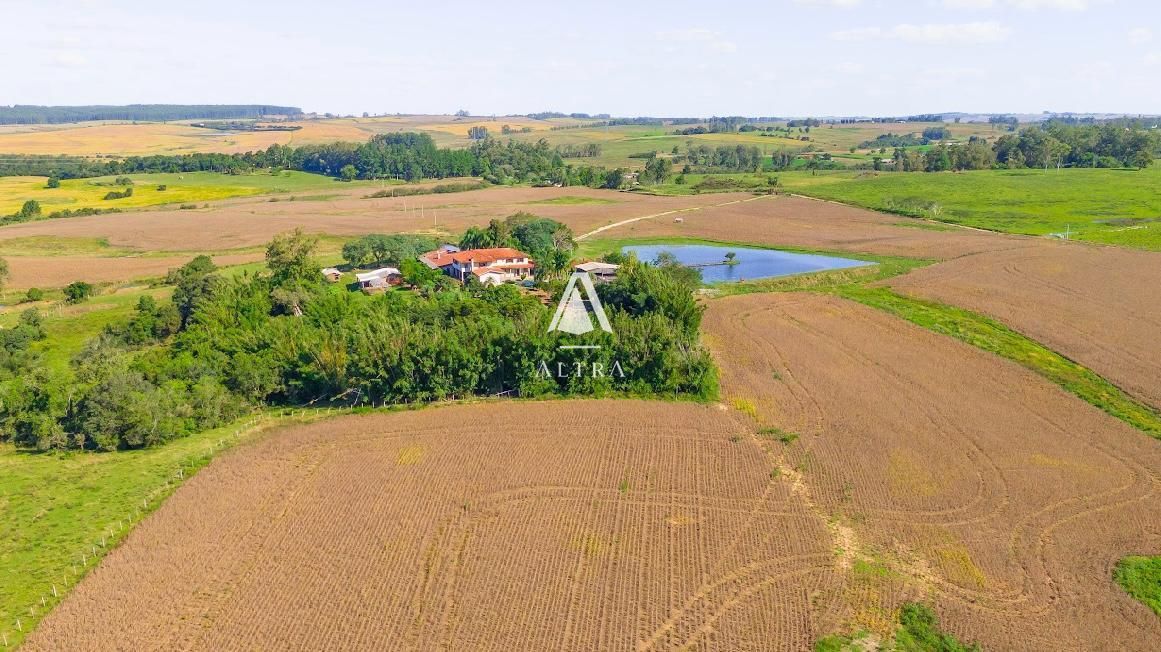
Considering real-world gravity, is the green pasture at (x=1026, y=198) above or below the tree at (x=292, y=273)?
above

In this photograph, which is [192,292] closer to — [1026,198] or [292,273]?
[292,273]

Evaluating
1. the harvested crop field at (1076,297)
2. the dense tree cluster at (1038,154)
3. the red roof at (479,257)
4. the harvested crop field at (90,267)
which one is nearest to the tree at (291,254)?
the red roof at (479,257)

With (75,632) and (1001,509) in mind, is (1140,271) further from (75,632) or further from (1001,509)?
(75,632)

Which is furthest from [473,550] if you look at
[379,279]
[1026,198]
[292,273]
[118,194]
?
[118,194]

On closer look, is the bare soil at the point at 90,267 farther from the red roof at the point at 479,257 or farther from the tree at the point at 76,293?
the red roof at the point at 479,257

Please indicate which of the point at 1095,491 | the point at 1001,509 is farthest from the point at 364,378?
the point at 1095,491

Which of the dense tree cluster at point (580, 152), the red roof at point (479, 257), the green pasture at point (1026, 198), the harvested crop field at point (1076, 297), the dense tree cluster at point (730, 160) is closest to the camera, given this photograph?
the harvested crop field at point (1076, 297)
